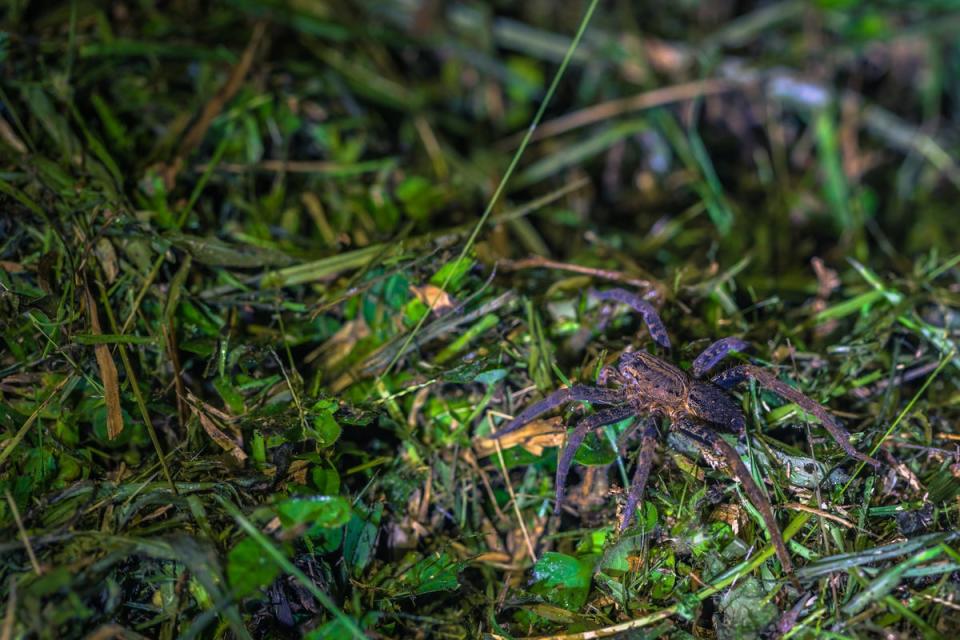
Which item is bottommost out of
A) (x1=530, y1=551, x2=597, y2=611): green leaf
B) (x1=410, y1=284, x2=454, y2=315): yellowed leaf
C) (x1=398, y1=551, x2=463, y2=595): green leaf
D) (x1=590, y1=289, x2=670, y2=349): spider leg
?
(x1=530, y1=551, x2=597, y2=611): green leaf

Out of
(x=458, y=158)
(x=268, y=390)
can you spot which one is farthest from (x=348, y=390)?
(x=458, y=158)

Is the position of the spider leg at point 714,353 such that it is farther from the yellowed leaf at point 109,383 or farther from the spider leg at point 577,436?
the yellowed leaf at point 109,383

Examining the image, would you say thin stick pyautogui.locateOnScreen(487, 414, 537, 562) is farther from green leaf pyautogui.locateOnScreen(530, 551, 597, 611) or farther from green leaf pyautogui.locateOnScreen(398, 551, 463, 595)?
green leaf pyautogui.locateOnScreen(398, 551, 463, 595)

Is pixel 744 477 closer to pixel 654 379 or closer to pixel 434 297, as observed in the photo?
pixel 654 379

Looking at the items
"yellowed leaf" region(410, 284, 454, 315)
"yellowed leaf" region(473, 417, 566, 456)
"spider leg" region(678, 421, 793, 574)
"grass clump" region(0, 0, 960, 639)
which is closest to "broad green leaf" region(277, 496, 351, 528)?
"grass clump" region(0, 0, 960, 639)

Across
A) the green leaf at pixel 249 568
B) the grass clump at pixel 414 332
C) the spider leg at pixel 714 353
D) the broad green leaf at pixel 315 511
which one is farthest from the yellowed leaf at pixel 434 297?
the green leaf at pixel 249 568
